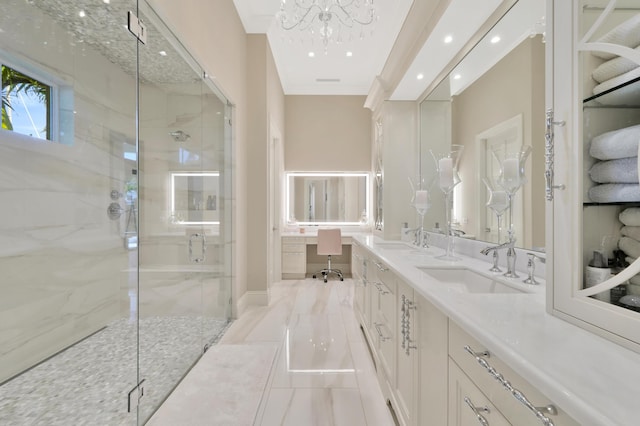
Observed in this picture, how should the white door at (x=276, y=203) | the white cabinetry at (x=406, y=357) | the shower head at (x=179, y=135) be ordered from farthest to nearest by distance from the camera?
the white door at (x=276, y=203) → the shower head at (x=179, y=135) → the white cabinetry at (x=406, y=357)

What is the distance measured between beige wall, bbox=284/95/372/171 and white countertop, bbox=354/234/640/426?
4.55 m

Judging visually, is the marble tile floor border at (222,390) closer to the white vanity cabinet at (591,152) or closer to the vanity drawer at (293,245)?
the white vanity cabinet at (591,152)

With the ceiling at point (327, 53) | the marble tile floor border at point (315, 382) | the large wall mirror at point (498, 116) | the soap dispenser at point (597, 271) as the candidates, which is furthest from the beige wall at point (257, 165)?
the soap dispenser at point (597, 271)

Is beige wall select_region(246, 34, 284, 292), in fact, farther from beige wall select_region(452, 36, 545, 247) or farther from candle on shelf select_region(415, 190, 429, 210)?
beige wall select_region(452, 36, 545, 247)

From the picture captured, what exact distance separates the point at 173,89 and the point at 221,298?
1.95m

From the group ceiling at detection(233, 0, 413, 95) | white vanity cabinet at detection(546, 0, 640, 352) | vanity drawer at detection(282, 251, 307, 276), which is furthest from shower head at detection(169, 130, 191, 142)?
vanity drawer at detection(282, 251, 307, 276)

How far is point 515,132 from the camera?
1.62 metres

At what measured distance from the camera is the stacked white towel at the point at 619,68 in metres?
0.66

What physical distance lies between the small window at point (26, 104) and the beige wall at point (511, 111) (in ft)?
8.23

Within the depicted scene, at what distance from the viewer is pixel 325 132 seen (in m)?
5.32

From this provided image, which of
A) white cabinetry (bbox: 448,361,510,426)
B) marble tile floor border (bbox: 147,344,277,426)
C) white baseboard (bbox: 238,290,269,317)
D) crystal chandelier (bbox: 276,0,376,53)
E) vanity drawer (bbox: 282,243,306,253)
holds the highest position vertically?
crystal chandelier (bbox: 276,0,376,53)

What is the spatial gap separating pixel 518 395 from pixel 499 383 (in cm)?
10

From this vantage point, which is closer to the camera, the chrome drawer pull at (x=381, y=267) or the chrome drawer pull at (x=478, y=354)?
the chrome drawer pull at (x=478, y=354)

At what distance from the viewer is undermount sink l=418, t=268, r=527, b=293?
1.41m
